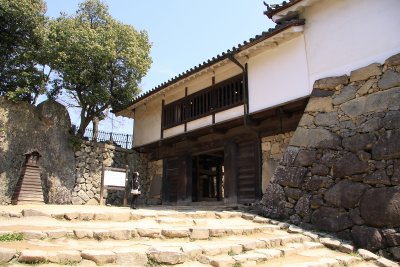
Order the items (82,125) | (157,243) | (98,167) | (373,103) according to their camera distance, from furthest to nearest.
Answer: (82,125)
(98,167)
(373,103)
(157,243)

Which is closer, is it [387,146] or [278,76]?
[387,146]

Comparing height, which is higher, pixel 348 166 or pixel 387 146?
pixel 387 146

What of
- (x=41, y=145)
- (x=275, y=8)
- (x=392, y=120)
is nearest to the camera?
(x=392, y=120)

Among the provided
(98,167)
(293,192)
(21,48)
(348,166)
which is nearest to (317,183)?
(293,192)

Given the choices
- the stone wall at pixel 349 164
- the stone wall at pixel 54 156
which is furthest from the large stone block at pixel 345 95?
the stone wall at pixel 54 156

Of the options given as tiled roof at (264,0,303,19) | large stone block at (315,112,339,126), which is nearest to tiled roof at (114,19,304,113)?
tiled roof at (264,0,303,19)

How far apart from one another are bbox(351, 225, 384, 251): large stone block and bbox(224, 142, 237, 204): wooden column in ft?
16.9

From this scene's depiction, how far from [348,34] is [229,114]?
4889mm

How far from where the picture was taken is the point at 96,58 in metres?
15.4

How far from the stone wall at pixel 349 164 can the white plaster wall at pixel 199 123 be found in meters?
4.43

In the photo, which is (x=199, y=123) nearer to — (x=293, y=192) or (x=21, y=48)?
(x=293, y=192)

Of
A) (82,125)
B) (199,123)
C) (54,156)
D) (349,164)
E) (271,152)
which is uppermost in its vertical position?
(82,125)

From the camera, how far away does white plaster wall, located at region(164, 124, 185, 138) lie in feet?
48.2

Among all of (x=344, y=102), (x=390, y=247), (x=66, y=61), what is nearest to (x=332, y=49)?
(x=344, y=102)
